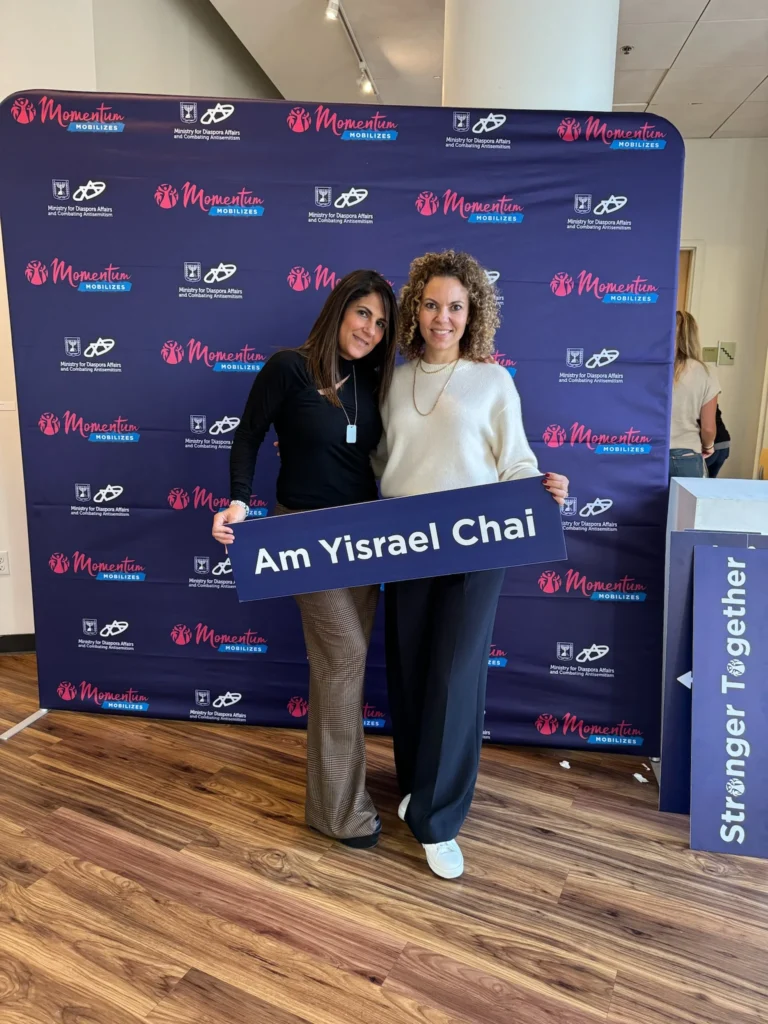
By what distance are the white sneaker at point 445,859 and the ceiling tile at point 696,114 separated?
5.09 m

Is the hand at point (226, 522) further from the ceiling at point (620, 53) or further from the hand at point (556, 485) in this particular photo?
the ceiling at point (620, 53)

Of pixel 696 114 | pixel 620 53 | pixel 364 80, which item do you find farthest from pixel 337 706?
pixel 696 114

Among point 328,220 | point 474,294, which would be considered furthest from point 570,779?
point 328,220

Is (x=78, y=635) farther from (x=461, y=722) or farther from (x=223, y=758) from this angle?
(x=461, y=722)

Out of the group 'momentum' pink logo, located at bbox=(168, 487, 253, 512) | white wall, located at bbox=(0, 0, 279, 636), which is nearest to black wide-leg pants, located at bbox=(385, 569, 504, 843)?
'momentum' pink logo, located at bbox=(168, 487, 253, 512)

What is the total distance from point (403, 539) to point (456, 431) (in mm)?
295

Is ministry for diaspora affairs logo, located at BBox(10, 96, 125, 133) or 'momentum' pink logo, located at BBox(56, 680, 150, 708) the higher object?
ministry for diaspora affairs logo, located at BBox(10, 96, 125, 133)

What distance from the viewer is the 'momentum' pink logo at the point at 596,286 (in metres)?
2.27

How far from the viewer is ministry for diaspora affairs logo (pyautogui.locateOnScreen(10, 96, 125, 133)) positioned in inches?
90.7

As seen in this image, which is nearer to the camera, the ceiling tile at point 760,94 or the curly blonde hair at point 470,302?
the curly blonde hair at point 470,302

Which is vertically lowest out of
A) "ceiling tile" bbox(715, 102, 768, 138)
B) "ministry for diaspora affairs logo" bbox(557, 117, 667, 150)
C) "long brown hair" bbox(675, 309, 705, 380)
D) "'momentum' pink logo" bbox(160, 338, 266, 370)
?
"'momentum' pink logo" bbox(160, 338, 266, 370)

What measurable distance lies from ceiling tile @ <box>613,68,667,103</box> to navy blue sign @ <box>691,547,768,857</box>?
13.1ft

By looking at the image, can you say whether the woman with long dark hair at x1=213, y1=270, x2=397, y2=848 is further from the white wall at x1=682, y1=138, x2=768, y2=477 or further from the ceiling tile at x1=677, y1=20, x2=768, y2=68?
the white wall at x1=682, y1=138, x2=768, y2=477

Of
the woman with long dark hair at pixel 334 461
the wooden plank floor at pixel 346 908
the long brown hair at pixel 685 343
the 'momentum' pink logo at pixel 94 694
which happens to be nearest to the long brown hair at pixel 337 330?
the woman with long dark hair at pixel 334 461
